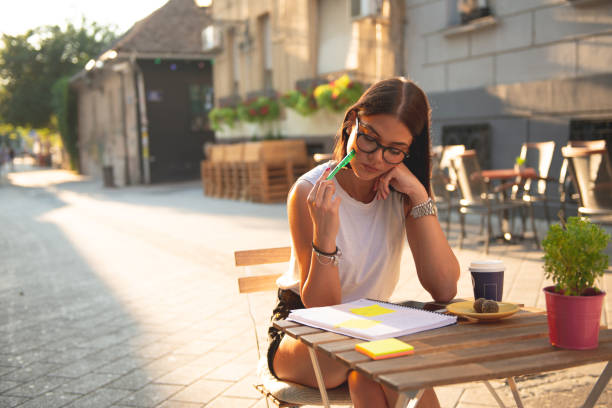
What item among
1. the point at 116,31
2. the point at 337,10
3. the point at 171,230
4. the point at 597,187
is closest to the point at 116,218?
the point at 171,230

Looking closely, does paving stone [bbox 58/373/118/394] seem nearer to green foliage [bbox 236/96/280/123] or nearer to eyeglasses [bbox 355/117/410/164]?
eyeglasses [bbox 355/117/410/164]

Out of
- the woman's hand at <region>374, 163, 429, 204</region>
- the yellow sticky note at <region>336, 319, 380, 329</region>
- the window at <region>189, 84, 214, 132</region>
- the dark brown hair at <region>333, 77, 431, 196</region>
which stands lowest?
the yellow sticky note at <region>336, 319, 380, 329</region>

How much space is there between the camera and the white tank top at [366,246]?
2467mm

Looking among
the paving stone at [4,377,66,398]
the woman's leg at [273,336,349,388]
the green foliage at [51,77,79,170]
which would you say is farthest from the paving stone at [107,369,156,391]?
the green foliage at [51,77,79,170]

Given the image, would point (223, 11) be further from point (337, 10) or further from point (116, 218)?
point (116, 218)

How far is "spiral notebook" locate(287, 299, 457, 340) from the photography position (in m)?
1.79

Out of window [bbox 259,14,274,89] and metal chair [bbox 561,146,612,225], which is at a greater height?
window [bbox 259,14,274,89]

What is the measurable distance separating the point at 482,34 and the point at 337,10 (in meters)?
4.86

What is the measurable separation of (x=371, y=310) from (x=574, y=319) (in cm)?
62

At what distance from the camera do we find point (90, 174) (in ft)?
113

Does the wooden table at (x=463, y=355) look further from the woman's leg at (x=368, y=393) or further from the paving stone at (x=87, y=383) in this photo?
the paving stone at (x=87, y=383)

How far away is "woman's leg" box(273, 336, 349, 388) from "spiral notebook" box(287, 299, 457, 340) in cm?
21

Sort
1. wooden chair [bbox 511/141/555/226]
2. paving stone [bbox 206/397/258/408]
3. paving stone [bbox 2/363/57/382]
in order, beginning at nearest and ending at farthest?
paving stone [bbox 206/397/258/408] < paving stone [bbox 2/363/57/382] < wooden chair [bbox 511/141/555/226]

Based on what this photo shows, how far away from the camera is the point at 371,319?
6.26ft
